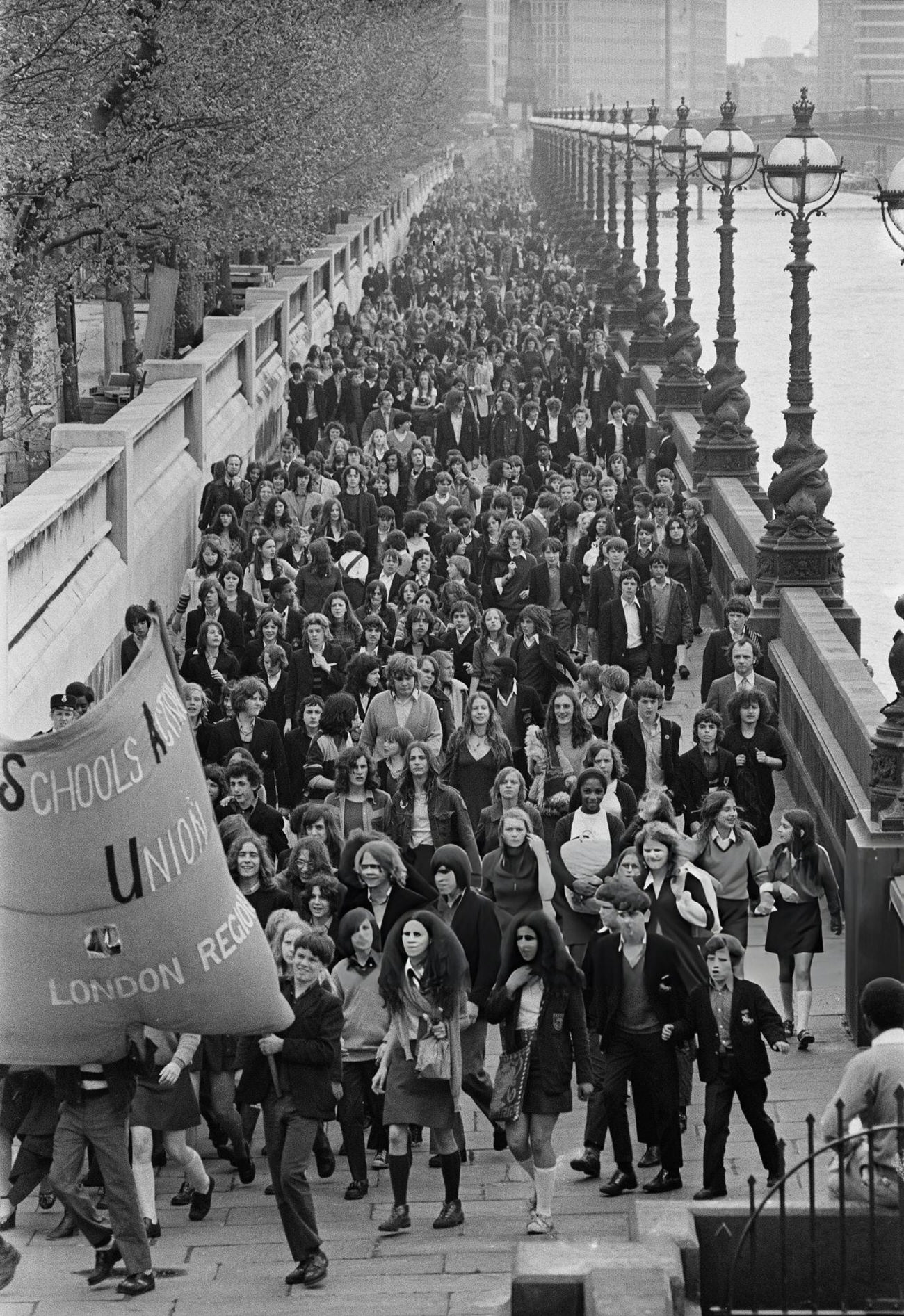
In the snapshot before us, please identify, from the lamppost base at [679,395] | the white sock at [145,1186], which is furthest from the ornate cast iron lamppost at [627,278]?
the white sock at [145,1186]

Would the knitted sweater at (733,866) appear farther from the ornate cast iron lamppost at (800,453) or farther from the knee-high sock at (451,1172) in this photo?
the ornate cast iron lamppost at (800,453)

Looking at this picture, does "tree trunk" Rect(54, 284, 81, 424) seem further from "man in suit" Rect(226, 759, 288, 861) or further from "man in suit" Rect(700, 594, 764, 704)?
"man in suit" Rect(226, 759, 288, 861)

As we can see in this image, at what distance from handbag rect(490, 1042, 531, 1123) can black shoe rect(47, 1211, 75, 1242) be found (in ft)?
5.37

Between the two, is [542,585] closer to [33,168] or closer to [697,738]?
[697,738]

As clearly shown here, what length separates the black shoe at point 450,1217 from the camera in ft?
31.1

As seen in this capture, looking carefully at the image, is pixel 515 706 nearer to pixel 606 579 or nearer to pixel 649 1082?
pixel 606 579

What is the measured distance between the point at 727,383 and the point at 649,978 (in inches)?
592

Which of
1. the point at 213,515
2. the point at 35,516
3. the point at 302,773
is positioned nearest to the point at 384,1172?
the point at 302,773

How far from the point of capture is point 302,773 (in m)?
13.4

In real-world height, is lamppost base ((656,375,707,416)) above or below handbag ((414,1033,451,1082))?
below

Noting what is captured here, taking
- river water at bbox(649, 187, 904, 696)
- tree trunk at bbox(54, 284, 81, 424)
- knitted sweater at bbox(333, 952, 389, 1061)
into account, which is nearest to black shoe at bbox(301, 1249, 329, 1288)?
knitted sweater at bbox(333, 952, 389, 1061)

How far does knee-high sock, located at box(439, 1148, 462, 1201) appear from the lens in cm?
952

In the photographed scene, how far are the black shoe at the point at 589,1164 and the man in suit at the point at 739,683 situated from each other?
4.19m

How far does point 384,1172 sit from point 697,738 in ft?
12.2
